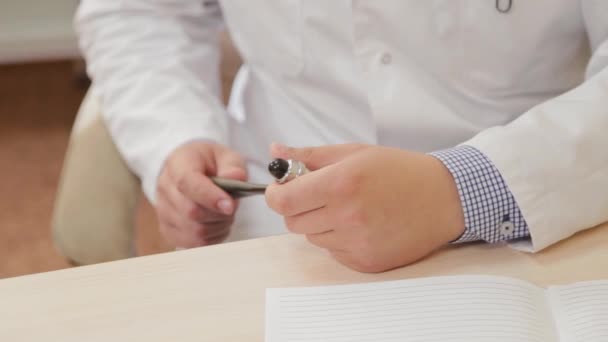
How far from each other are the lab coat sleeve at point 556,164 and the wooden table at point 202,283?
0.02m

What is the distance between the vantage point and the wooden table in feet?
1.90

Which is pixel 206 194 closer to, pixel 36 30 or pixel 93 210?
pixel 93 210

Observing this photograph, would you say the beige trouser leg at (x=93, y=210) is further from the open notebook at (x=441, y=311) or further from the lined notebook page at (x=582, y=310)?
the lined notebook page at (x=582, y=310)

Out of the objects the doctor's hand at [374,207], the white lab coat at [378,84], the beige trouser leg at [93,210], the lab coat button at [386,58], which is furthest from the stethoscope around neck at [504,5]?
the beige trouser leg at [93,210]

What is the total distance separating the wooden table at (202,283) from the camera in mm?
578

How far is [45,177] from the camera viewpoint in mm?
1972

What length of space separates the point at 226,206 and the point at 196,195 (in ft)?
0.15

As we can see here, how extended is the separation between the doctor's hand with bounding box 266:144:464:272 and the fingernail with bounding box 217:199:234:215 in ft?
0.50

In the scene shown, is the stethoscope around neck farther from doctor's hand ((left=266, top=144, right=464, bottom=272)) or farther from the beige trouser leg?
the beige trouser leg

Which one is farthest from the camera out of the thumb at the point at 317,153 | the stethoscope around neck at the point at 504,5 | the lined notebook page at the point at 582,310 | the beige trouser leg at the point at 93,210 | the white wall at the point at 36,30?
the white wall at the point at 36,30

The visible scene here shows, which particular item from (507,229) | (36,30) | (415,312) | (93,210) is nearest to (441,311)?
(415,312)

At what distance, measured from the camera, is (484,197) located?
25.4 inches

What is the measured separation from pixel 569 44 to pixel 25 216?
58.5 inches

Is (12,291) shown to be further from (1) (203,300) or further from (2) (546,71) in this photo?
(2) (546,71)
